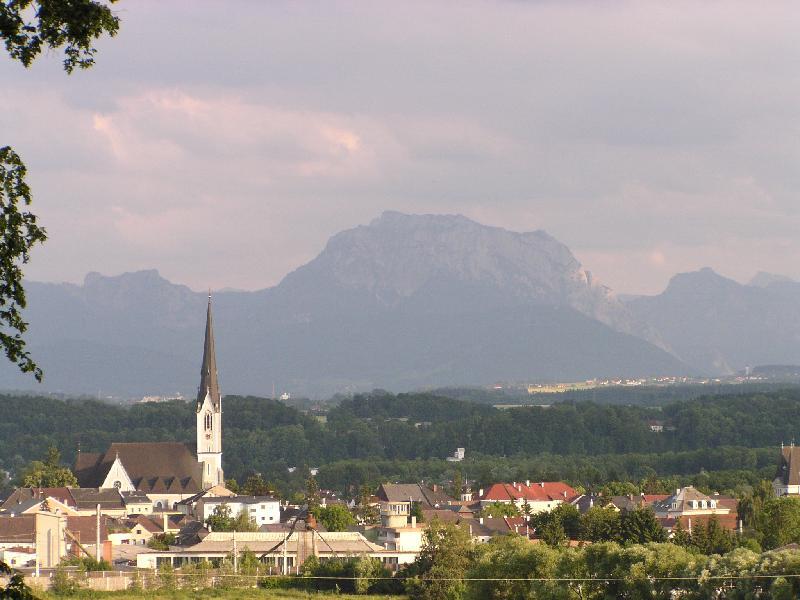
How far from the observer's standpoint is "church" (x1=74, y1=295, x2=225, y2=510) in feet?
494

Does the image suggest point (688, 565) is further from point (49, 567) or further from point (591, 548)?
point (49, 567)

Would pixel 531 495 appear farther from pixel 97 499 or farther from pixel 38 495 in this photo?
pixel 38 495

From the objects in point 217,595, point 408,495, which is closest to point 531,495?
point 408,495

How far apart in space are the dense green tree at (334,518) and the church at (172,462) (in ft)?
142

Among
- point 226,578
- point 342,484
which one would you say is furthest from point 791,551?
point 342,484

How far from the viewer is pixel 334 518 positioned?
104m

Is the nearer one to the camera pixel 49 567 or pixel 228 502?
pixel 49 567

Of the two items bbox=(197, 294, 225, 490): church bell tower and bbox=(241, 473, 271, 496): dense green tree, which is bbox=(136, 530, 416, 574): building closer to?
bbox=(241, 473, 271, 496): dense green tree

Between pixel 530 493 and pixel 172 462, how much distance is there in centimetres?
3322

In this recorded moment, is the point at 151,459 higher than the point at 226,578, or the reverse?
the point at 151,459

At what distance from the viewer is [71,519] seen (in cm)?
9600

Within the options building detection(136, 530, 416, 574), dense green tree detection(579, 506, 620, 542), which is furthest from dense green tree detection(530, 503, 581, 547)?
building detection(136, 530, 416, 574)

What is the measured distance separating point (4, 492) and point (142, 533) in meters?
36.3

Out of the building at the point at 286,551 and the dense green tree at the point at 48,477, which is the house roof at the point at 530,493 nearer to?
the dense green tree at the point at 48,477
